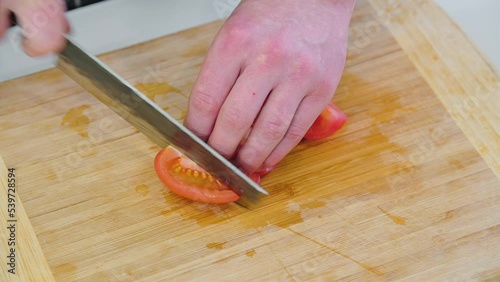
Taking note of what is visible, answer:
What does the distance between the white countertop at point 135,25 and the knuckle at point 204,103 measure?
1.59ft

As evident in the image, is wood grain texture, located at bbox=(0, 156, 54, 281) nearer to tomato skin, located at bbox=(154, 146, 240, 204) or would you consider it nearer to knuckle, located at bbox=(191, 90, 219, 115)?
tomato skin, located at bbox=(154, 146, 240, 204)

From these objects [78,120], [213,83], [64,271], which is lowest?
[64,271]

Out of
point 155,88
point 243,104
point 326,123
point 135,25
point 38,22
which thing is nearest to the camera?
point 38,22

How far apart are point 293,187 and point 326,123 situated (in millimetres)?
176

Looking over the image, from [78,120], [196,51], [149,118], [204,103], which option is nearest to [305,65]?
[204,103]

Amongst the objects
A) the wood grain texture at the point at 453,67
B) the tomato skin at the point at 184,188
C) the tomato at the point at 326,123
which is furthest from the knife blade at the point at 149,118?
the wood grain texture at the point at 453,67

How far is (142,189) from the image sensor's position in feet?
5.66

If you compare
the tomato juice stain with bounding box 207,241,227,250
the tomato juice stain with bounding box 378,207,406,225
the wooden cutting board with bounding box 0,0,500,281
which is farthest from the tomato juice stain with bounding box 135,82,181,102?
the tomato juice stain with bounding box 378,207,406,225

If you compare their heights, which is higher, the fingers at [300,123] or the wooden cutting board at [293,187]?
the fingers at [300,123]

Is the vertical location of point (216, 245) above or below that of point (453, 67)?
below

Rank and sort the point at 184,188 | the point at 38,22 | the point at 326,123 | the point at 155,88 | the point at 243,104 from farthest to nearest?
the point at 155,88 → the point at 326,123 → the point at 184,188 → the point at 243,104 → the point at 38,22

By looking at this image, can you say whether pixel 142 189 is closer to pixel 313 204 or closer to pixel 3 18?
pixel 313 204

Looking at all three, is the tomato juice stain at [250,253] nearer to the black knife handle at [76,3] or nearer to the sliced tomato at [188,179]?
the sliced tomato at [188,179]

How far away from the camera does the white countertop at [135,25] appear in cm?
198
